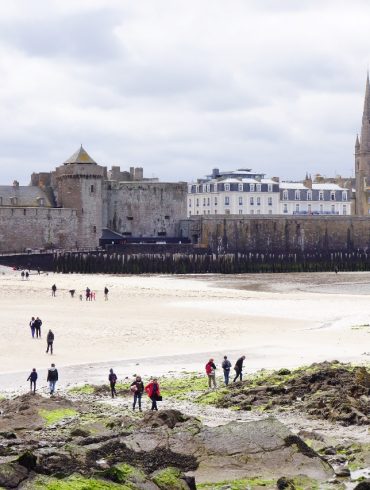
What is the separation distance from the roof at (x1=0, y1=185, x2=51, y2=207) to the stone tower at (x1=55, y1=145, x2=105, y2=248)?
7.16 ft

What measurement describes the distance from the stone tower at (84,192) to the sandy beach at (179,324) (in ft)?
65.4

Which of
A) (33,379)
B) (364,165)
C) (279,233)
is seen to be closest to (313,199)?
(364,165)

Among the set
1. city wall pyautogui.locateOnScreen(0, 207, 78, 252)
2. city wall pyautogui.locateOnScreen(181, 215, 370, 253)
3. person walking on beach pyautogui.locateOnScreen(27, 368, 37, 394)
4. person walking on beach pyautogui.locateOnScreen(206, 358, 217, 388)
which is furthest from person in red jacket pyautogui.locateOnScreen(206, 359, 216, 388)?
city wall pyautogui.locateOnScreen(181, 215, 370, 253)

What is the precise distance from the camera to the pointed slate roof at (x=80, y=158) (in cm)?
8038

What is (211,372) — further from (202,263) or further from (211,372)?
(202,263)

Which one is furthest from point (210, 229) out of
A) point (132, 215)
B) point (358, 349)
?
point (358, 349)

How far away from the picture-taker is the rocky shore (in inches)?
504

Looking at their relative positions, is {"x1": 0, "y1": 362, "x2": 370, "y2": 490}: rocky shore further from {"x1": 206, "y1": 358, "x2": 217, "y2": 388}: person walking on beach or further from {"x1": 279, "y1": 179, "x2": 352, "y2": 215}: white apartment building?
{"x1": 279, "y1": 179, "x2": 352, "y2": 215}: white apartment building

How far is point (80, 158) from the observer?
80.5 m

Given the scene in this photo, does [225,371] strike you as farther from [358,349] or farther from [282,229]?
[282,229]

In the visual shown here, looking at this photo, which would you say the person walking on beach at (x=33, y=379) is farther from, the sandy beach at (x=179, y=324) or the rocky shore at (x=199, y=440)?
the sandy beach at (x=179, y=324)

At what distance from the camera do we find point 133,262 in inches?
2918

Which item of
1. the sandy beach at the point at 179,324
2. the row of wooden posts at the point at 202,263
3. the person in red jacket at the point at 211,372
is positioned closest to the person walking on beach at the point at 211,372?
the person in red jacket at the point at 211,372

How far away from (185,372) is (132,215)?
2473 inches
